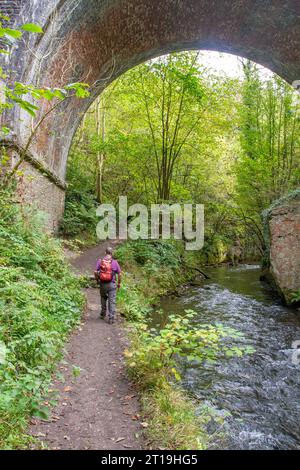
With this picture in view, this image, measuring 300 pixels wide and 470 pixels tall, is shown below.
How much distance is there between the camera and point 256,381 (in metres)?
5.50

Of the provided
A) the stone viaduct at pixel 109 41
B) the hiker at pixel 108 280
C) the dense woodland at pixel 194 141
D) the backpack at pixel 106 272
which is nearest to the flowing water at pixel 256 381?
the hiker at pixel 108 280

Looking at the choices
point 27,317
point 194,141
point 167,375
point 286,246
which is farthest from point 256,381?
point 194,141

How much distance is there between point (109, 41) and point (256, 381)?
448 inches

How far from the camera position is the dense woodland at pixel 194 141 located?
47.3 ft

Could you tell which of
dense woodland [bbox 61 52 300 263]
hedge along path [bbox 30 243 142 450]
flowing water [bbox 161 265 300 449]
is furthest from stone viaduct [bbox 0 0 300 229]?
flowing water [bbox 161 265 300 449]

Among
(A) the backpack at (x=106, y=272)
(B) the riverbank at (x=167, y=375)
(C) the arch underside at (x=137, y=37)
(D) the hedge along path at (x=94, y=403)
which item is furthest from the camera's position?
(C) the arch underside at (x=137, y=37)

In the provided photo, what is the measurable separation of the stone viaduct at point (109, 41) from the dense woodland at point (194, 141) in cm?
166

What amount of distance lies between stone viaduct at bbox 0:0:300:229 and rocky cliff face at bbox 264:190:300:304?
216 inches

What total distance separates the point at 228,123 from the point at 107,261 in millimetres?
10961

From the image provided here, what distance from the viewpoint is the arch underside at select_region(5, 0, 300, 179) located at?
9.34 meters

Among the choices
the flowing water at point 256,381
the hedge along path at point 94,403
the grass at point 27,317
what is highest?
the grass at point 27,317

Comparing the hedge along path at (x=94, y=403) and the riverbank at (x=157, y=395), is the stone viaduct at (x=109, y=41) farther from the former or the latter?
the hedge along path at (x=94, y=403)

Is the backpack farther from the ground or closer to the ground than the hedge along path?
farther from the ground

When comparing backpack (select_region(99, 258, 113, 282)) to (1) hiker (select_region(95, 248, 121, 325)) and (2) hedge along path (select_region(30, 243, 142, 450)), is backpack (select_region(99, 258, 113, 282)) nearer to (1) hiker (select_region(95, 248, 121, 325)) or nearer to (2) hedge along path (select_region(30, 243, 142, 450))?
(1) hiker (select_region(95, 248, 121, 325))
